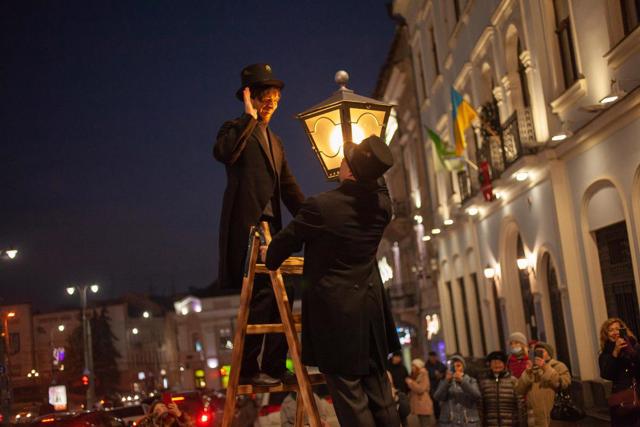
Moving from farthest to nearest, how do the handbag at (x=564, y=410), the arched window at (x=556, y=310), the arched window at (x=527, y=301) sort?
the arched window at (x=527, y=301) → the arched window at (x=556, y=310) → the handbag at (x=564, y=410)

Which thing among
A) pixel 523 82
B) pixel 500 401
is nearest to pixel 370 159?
pixel 500 401

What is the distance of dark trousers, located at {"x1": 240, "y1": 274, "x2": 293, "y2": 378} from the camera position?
624cm

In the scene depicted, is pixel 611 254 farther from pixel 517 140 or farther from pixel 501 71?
pixel 501 71

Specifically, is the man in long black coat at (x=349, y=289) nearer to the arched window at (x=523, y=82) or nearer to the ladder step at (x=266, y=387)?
the ladder step at (x=266, y=387)

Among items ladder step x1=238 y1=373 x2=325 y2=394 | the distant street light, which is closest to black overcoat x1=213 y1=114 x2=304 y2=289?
ladder step x1=238 y1=373 x2=325 y2=394

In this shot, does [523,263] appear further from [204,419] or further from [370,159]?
[370,159]

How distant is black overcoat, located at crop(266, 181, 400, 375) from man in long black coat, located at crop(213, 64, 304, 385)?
83 centimetres

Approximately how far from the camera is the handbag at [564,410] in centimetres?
1550

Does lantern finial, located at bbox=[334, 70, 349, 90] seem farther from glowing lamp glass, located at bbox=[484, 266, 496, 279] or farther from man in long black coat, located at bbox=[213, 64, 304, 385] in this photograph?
glowing lamp glass, located at bbox=[484, 266, 496, 279]

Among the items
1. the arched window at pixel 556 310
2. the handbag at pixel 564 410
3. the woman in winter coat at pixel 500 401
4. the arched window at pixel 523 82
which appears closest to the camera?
the woman in winter coat at pixel 500 401

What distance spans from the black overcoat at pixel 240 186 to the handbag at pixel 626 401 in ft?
15.7

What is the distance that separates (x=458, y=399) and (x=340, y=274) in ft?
23.2

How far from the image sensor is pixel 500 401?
453 inches

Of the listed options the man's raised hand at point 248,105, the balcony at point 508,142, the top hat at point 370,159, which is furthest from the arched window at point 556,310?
the top hat at point 370,159
